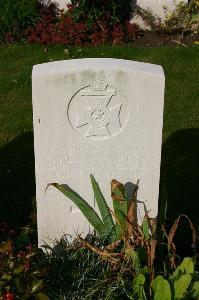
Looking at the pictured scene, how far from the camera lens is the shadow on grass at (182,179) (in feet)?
15.7

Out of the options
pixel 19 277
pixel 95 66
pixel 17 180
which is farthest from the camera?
pixel 17 180

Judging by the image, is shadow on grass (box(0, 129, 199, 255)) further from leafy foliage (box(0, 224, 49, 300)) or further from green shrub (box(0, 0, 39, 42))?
green shrub (box(0, 0, 39, 42))

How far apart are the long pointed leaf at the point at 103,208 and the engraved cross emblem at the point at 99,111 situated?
0.35 meters

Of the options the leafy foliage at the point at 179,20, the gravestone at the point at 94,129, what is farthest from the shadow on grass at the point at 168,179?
the leafy foliage at the point at 179,20

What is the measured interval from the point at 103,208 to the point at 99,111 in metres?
0.68

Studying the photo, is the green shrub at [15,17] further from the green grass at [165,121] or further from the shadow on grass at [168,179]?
the shadow on grass at [168,179]

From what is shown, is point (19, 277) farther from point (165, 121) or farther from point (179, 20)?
point (179, 20)

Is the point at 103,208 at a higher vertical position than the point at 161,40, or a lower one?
lower

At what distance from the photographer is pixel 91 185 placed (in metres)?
4.09

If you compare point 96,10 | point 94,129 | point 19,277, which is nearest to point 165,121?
point 96,10

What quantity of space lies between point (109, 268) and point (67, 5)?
5.43 meters

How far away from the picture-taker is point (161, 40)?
28.2ft

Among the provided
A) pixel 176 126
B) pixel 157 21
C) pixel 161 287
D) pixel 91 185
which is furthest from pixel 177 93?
pixel 161 287

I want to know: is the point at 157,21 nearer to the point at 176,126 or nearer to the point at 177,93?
the point at 177,93
